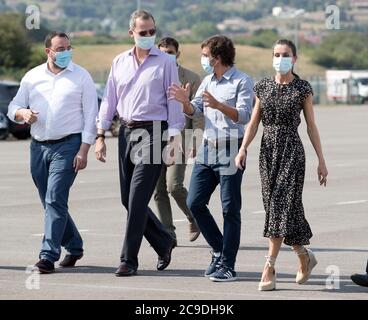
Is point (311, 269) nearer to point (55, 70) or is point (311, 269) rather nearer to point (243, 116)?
point (243, 116)

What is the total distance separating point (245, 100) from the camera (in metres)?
11.7

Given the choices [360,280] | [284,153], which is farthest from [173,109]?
[360,280]

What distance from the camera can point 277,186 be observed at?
11117mm

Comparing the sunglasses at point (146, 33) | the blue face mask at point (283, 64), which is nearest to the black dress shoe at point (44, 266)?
the sunglasses at point (146, 33)

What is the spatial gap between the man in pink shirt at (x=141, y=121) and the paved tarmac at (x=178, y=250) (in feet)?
1.65

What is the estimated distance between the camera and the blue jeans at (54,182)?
12.0 m

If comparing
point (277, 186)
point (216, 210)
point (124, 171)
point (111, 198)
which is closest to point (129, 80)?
point (124, 171)

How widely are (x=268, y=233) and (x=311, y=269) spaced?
53 cm

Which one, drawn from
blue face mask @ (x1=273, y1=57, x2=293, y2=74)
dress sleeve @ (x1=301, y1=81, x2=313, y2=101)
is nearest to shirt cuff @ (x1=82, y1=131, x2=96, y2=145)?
blue face mask @ (x1=273, y1=57, x2=293, y2=74)

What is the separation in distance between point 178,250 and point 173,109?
242cm

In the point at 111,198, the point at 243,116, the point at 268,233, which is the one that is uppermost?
the point at 243,116

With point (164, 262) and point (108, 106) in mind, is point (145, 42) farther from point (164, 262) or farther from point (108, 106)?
point (164, 262)

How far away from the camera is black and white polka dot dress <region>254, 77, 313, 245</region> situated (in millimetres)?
11094

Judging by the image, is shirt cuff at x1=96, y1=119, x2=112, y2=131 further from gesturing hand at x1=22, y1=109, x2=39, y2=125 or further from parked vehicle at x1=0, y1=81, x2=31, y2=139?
parked vehicle at x1=0, y1=81, x2=31, y2=139
